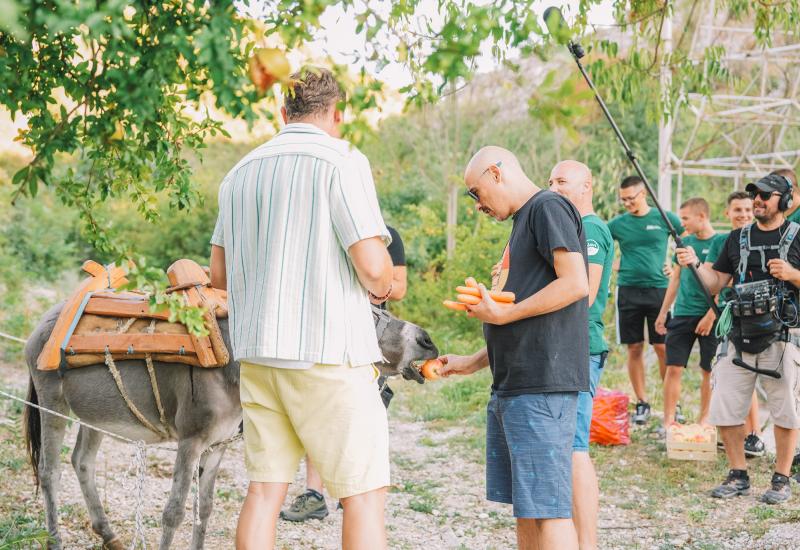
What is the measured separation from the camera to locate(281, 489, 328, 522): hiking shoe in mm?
5316

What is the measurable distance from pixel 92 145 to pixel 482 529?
11.8ft

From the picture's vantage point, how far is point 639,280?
26.1 ft

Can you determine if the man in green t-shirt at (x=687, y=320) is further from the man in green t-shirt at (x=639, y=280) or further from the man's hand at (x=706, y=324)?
the man in green t-shirt at (x=639, y=280)

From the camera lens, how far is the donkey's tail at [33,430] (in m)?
4.71

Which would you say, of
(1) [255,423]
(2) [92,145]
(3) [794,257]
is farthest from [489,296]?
(3) [794,257]

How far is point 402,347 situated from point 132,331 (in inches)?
56.8

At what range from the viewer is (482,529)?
533 cm

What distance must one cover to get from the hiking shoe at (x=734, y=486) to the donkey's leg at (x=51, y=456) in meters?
4.28

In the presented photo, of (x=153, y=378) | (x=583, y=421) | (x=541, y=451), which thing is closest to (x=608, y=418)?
(x=583, y=421)

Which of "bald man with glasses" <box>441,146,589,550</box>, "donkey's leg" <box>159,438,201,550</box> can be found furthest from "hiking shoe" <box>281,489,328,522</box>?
"bald man with glasses" <box>441,146,589,550</box>

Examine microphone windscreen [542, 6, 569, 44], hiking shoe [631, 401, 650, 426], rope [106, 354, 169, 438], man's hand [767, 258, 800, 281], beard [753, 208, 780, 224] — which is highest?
beard [753, 208, 780, 224]

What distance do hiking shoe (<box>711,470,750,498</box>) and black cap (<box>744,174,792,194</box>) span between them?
6.53 ft

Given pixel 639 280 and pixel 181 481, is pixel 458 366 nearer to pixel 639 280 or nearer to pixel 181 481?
pixel 181 481

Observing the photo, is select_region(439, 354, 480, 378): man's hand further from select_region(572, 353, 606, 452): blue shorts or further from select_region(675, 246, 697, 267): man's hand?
select_region(675, 246, 697, 267): man's hand
